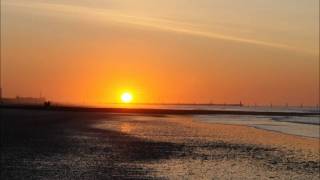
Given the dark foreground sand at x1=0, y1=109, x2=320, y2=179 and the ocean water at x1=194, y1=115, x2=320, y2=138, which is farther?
the ocean water at x1=194, y1=115, x2=320, y2=138

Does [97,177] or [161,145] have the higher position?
[161,145]

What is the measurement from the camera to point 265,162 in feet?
97.3

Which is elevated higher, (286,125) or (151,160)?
(286,125)

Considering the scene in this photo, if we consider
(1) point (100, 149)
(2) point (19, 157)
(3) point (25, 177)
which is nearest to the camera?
(3) point (25, 177)

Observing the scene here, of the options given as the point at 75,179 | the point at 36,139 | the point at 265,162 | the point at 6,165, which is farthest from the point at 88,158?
the point at 36,139

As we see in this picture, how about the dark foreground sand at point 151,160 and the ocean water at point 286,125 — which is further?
the ocean water at point 286,125

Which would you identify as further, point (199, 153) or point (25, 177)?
point (199, 153)

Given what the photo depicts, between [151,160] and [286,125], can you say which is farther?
[286,125]

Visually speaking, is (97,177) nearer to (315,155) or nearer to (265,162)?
(265,162)

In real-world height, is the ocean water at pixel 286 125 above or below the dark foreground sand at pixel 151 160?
above

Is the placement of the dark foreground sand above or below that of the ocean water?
below

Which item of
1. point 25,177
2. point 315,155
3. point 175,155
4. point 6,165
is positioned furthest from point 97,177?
point 315,155

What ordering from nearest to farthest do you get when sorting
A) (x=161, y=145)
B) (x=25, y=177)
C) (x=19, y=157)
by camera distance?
(x=25, y=177) → (x=19, y=157) → (x=161, y=145)

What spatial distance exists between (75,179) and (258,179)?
7906 millimetres
